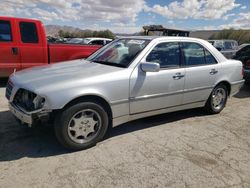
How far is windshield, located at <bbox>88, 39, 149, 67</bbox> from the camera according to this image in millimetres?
4018

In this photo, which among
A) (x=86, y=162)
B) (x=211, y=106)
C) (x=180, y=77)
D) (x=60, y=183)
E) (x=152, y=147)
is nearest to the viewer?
(x=60, y=183)

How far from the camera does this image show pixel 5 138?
12.4 ft

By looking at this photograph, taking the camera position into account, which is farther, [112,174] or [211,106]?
[211,106]

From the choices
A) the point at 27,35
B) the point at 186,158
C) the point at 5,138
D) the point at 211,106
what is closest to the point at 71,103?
the point at 5,138

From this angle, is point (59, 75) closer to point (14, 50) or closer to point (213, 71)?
point (213, 71)

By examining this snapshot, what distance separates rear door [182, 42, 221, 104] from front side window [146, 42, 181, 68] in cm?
19

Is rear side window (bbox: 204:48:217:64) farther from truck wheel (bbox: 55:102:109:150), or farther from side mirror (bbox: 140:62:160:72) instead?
truck wheel (bbox: 55:102:109:150)

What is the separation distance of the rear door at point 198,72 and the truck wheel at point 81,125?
178 centimetres

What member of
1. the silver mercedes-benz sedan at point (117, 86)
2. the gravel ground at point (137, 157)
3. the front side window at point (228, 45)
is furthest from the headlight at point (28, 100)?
the front side window at point (228, 45)

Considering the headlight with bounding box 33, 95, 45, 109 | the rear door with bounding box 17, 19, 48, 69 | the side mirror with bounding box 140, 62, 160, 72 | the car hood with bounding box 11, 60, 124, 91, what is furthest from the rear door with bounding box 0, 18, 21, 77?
the side mirror with bounding box 140, 62, 160, 72

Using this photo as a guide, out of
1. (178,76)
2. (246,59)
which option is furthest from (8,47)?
(246,59)

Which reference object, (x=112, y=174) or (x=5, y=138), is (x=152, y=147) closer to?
(x=112, y=174)

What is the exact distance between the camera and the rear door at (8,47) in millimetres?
6785

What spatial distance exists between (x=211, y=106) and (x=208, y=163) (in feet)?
6.82
